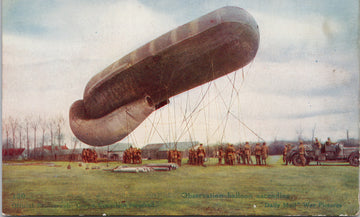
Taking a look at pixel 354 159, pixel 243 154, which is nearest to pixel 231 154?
pixel 243 154

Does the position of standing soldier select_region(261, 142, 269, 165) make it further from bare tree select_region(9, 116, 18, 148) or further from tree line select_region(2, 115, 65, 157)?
bare tree select_region(9, 116, 18, 148)

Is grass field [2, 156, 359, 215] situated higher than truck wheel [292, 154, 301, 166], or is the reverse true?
truck wheel [292, 154, 301, 166]

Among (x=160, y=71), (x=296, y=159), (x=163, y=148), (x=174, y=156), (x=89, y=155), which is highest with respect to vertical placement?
(x=160, y=71)

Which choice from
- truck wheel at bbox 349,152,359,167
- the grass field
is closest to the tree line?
the grass field

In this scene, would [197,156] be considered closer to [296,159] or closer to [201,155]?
[201,155]

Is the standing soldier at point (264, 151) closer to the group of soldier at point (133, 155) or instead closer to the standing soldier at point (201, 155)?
the standing soldier at point (201, 155)
